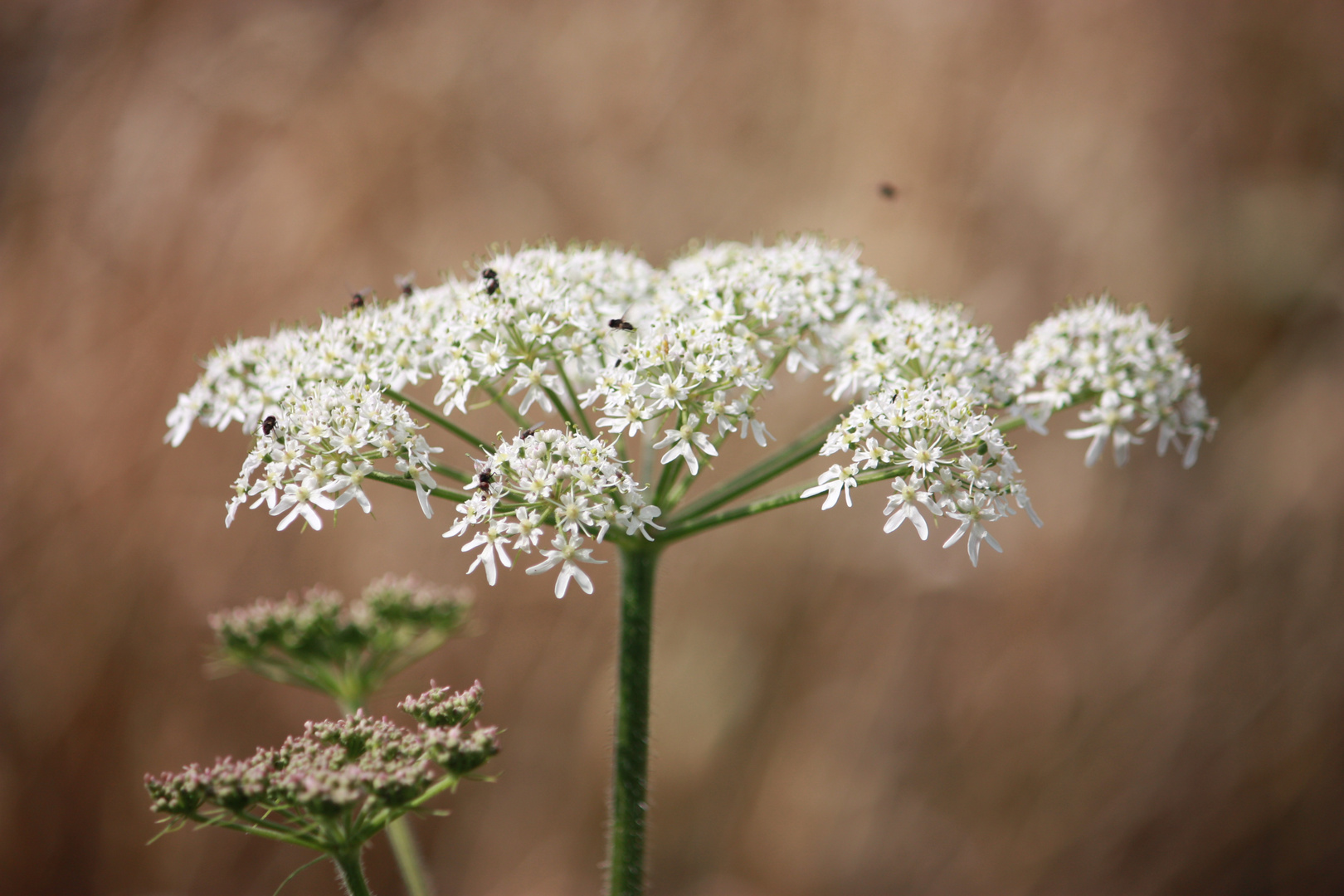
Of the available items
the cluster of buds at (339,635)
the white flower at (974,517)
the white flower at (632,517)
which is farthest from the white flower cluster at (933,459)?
the cluster of buds at (339,635)

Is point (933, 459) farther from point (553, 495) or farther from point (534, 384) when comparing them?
point (534, 384)

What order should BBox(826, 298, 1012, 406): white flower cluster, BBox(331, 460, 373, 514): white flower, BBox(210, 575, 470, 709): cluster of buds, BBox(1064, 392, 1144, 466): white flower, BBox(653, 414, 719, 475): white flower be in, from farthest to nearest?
BBox(210, 575, 470, 709): cluster of buds
BBox(1064, 392, 1144, 466): white flower
BBox(826, 298, 1012, 406): white flower cluster
BBox(653, 414, 719, 475): white flower
BBox(331, 460, 373, 514): white flower

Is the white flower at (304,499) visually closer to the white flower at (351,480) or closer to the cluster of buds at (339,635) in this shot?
the white flower at (351,480)

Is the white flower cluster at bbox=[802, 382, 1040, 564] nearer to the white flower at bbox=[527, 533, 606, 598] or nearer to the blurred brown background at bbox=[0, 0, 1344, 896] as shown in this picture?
the white flower at bbox=[527, 533, 606, 598]

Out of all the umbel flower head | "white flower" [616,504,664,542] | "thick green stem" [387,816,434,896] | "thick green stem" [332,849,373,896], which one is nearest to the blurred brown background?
the umbel flower head

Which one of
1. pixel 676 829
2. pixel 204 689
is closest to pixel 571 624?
pixel 676 829

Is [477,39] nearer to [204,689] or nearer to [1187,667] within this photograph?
[204,689]
